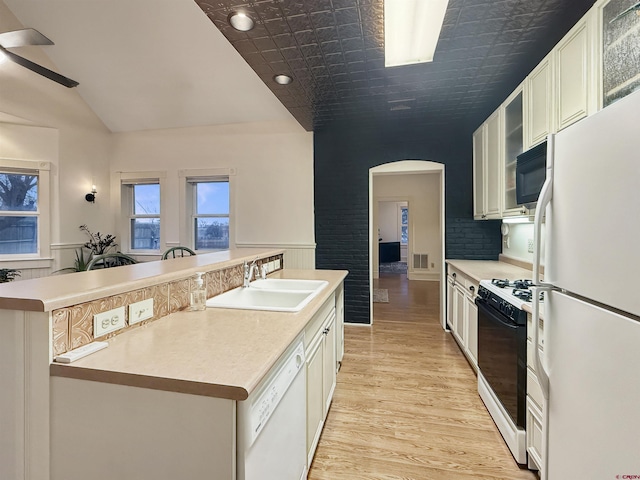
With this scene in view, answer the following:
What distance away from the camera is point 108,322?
109cm

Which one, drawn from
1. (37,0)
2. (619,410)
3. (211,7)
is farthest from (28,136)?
(619,410)

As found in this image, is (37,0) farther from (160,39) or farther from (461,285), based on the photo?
(461,285)

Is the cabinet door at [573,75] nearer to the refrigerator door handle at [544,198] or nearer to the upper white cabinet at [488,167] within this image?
the refrigerator door handle at [544,198]

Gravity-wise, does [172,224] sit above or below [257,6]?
below

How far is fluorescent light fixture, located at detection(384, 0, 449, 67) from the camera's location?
5.94 ft

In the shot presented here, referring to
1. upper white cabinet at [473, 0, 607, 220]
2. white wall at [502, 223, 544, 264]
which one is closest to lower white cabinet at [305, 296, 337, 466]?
upper white cabinet at [473, 0, 607, 220]

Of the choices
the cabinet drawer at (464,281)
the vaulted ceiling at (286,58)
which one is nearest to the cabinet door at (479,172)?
the vaulted ceiling at (286,58)

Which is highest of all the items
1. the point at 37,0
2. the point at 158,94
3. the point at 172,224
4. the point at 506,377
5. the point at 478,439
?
the point at 37,0

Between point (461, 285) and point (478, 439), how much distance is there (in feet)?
5.09

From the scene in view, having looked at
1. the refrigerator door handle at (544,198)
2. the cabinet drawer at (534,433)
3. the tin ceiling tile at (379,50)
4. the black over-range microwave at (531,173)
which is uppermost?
the tin ceiling tile at (379,50)

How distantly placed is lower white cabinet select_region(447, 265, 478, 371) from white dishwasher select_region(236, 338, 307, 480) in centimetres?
186

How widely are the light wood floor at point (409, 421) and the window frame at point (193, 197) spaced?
260 cm

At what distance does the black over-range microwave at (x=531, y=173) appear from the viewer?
1.93 metres

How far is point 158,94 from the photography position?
428cm
